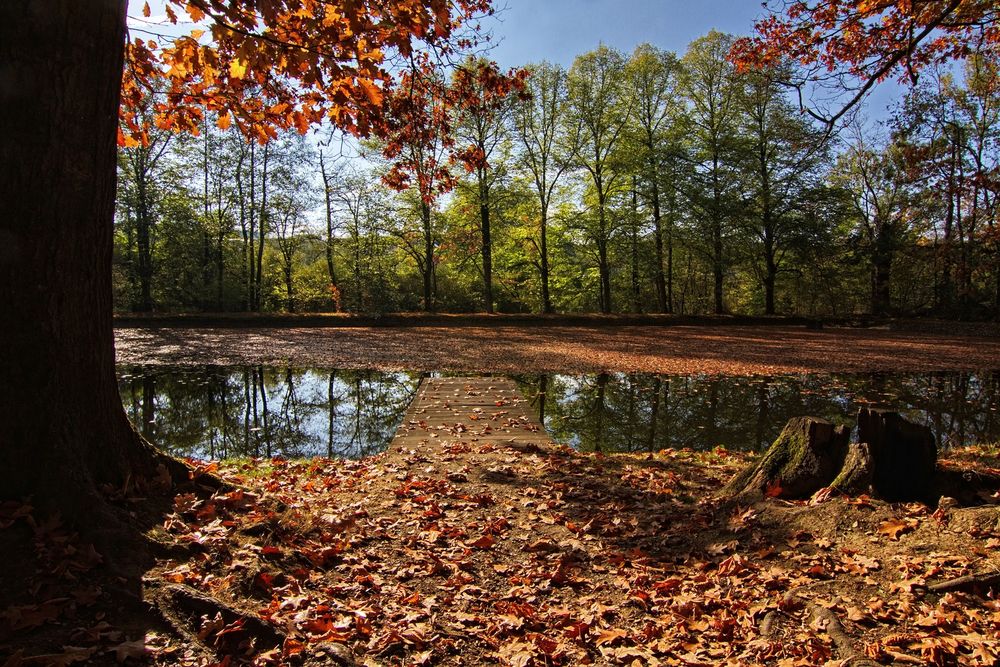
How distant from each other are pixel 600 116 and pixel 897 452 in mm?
28792

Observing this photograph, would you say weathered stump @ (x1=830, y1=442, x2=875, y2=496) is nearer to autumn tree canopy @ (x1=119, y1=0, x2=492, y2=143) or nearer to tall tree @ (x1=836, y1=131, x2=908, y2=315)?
autumn tree canopy @ (x1=119, y1=0, x2=492, y2=143)

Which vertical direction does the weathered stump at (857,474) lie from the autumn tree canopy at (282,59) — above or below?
below

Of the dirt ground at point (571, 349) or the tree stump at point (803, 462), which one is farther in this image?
the dirt ground at point (571, 349)

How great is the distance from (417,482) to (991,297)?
3023cm

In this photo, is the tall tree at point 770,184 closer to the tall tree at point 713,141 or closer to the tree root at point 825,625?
the tall tree at point 713,141

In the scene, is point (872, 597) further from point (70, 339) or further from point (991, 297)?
point (991, 297)

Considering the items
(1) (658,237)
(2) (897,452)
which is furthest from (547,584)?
(1) (658,237)

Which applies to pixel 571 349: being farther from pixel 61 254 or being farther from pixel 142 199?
pixel 142 199

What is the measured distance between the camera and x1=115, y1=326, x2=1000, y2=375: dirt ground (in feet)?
44.8

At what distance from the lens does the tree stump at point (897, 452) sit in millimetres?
3508

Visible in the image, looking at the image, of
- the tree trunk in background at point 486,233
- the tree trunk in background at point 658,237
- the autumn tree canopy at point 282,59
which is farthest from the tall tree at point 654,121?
the autumn tree canopy at point 282,59

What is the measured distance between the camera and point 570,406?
376 inches

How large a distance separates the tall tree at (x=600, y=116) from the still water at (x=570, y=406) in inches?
744

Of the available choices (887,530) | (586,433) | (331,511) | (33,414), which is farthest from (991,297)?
(33,414)
